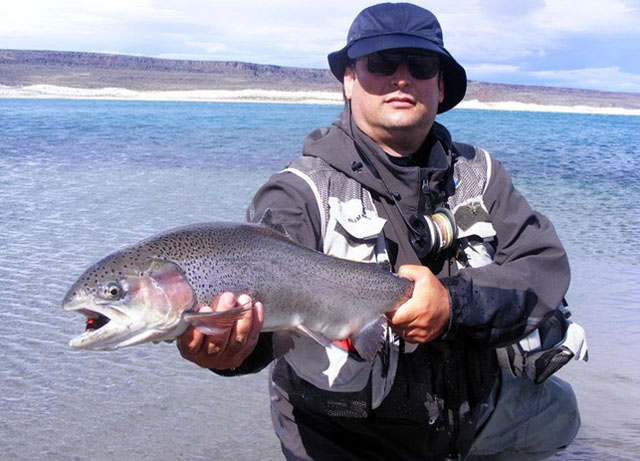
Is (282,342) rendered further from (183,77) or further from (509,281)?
(183,77)

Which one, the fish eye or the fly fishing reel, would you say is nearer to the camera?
the fish eye

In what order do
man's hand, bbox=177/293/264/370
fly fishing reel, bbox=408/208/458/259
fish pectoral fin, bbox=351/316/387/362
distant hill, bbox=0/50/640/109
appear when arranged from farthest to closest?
distant hill, bbox=0/50/640/109 → fly fishing reel, bbox=408/208/458/259 → fish pectoral fin, bbox=351/316/387/362 → man's hand, bbox=177/293/264/370

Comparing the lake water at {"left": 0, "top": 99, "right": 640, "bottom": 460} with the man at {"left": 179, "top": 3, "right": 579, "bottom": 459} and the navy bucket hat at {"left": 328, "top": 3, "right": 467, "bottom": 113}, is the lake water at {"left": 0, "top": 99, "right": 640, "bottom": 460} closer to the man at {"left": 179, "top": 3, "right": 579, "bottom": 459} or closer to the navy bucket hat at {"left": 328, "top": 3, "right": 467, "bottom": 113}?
the man at {"left": 179, "top": 3, "right": 579, "bottom": 459}

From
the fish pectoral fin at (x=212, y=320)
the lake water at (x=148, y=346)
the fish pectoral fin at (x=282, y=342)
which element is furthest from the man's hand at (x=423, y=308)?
the lake water at (x=148, y=346)

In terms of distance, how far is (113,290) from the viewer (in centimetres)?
241

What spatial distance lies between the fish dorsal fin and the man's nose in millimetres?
944

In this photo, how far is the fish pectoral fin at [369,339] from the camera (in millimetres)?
2971

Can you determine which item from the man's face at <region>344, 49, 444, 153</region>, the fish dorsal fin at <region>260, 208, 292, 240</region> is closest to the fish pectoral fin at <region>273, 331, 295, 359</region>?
the fish dorsal fin at <region>260, 208, 292, 240</region>

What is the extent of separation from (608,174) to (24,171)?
1651cm

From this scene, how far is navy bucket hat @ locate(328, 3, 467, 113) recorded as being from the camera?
11.1 ft

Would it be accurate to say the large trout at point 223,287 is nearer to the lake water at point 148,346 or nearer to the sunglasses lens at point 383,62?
the sunglasses lens at point 383,62

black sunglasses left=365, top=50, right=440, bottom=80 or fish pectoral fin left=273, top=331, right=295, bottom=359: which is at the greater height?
black sunglasses left=365, top=50, right=440, bottom=80

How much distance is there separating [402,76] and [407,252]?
80 cm

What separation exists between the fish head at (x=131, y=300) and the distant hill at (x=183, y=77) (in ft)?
428
